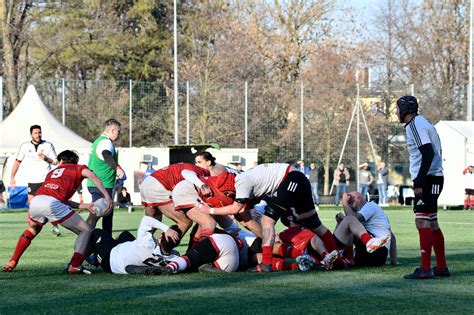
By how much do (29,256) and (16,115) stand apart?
2553 centimetres

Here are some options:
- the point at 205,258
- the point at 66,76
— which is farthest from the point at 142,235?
the point at 66,76

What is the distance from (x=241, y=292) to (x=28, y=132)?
30.0m

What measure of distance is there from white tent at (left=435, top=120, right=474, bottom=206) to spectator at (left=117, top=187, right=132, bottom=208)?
11.8 m

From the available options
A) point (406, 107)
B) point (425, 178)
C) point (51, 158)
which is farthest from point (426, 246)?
point (51, 158)

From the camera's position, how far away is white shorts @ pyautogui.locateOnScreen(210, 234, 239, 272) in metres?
11.6

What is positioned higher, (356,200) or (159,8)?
(159,8)

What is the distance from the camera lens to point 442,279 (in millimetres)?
10805

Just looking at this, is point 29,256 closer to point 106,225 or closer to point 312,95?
point 106,225

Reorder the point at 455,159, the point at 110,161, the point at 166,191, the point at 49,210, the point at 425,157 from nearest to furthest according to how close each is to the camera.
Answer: the point at 425,157
the point at 49,210
the point at 166,191
the point at 110,161
the point at 455,159

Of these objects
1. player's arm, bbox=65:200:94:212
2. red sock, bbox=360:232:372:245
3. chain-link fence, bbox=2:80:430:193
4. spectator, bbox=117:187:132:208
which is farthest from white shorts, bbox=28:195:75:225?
chain-link fence, bbox=2:80:430:193

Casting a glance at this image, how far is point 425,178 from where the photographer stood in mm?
10836

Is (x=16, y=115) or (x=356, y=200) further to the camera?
(x=16, y=115)

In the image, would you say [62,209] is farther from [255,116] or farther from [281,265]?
[255,116]

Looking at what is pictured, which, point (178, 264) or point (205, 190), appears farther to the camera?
point (205, 190)
